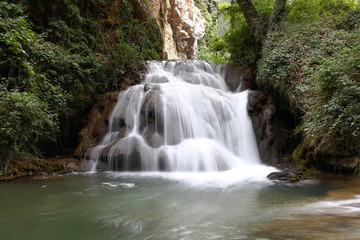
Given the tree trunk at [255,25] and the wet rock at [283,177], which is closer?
the wet rock at [283,177]

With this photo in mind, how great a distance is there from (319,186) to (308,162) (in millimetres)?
1419

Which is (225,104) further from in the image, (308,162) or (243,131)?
(308,162)

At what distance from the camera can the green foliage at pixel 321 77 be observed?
4.84 meters

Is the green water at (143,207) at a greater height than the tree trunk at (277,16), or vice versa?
the tree trunk at (277,16)

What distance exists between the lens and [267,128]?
26.0 feet

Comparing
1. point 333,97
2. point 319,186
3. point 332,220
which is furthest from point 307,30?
point 332,220

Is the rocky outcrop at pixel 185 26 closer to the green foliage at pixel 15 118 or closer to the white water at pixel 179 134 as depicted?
the white water at pixel 179 134

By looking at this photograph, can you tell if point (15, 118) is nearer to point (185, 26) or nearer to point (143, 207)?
point (143, 207)

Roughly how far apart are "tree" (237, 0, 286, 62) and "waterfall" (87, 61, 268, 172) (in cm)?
323

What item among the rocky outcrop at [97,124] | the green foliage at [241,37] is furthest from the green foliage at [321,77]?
the rocky outcrop at [97,124]

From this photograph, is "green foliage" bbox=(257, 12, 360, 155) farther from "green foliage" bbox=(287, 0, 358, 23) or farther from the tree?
"green foliage" bbox=(287, 0, 358, 23)

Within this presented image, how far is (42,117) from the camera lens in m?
5.97

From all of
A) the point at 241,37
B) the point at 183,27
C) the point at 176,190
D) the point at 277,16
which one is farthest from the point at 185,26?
the point at 176,190

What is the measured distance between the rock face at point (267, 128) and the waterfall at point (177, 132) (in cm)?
22
